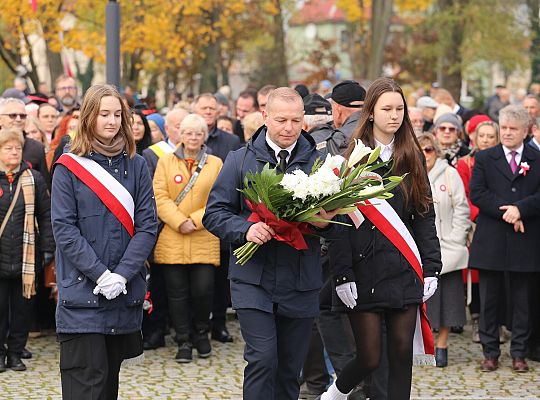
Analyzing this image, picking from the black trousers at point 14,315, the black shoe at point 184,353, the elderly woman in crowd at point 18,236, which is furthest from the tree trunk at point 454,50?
the black trousers at point 14,315

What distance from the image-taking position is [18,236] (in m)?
9.98

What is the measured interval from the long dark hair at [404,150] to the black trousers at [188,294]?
3.65 m

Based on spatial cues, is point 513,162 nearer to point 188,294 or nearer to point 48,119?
point 188,294

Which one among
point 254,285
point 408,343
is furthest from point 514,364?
point 254,285

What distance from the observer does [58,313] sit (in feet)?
22.5

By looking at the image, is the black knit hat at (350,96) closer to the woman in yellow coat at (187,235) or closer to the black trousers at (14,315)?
the woman in yellow coat at (187,235)

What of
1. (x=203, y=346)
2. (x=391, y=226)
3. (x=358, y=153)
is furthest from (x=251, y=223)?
(x=203, y=346)

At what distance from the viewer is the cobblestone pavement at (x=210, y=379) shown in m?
9.24

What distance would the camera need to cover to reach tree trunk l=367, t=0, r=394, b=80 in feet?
83.6

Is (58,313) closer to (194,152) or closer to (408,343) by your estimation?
(408,343)

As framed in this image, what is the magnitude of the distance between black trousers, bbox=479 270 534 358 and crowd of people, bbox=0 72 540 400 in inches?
0.5

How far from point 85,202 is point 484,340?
4.85 m

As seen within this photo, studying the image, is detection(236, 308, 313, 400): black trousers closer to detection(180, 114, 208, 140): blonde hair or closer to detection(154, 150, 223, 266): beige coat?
detection(154, 150, 223, 266): beige coat

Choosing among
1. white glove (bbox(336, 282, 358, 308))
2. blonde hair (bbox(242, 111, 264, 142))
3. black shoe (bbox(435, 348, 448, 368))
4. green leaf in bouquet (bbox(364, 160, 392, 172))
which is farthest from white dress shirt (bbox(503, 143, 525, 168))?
green leaf in bouquet (bbox(364, 160, 392, 172))
